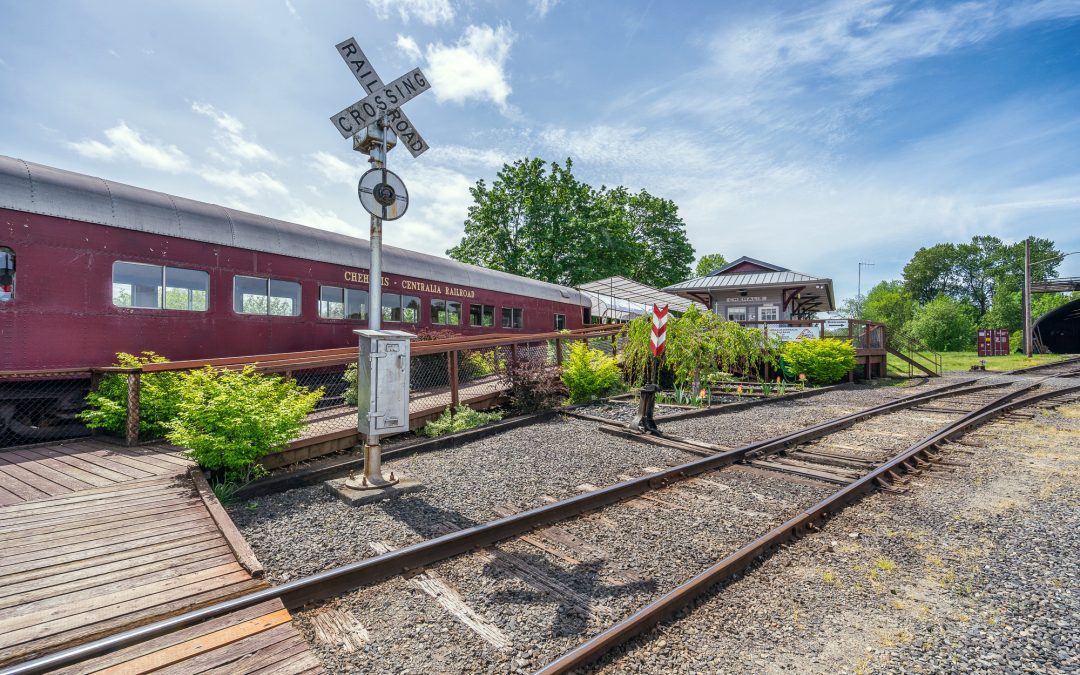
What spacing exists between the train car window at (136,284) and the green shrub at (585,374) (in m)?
7.25

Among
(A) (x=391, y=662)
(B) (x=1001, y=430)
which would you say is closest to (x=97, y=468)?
(A) (x=391, y=662)

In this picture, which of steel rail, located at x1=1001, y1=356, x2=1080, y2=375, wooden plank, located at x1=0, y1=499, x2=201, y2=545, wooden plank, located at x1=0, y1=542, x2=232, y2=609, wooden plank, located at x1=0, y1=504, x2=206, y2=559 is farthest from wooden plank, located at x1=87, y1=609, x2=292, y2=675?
steel rail, located at x1=1001, y1=356, x2=1080, y2=375

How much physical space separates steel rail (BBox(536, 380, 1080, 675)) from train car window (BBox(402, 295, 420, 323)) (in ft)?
30.0

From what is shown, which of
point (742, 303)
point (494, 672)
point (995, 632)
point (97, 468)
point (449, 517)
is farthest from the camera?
point (742, 303)

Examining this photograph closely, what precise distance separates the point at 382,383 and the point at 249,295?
5.29 metres

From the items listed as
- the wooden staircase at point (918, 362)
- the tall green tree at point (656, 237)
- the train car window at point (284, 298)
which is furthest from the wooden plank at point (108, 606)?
the tall green tree at point (656, 237)

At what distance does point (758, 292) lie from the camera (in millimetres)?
23016

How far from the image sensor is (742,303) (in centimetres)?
2353

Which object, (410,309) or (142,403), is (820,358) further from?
(142,403)

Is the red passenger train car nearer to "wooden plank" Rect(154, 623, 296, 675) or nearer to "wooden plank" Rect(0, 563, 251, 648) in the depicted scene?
"wooden plank" Rect(0, 563, 251, 648)

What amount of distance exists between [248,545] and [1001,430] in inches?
436

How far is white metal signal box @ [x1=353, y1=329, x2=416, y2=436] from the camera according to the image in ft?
16.6

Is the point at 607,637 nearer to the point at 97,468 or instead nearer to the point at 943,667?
the point at 943,667

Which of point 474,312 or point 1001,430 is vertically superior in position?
point 474,312
